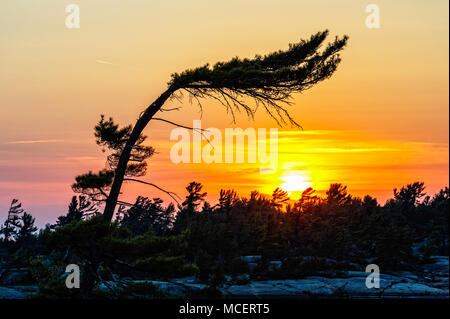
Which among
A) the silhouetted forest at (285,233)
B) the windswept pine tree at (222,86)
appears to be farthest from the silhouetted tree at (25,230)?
the windswept pine tree at (222,86)

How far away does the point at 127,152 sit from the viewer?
18.5 meters

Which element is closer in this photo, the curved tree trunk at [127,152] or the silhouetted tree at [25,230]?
the curved tree trunk at [127,152]

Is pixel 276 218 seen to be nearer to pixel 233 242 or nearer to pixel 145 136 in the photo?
pixel 233 242

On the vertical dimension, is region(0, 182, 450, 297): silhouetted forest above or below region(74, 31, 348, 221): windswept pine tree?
below

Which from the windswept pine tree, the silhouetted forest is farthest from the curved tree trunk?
the silhouetted forest

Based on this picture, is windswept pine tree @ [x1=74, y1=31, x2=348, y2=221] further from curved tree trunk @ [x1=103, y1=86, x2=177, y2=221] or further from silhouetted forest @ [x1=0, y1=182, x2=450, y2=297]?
silhouetted forest @ [x1=0, y1=182, x2=450, y2=297]

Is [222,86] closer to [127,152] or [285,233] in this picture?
[127,152]

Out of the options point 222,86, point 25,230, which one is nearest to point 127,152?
point 222,86

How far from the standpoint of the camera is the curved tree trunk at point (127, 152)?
709 inches

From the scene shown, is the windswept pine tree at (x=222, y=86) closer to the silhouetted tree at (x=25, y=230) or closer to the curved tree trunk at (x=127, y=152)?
the curved tree trunk at (x=127, y=152)

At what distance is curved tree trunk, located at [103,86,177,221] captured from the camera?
59.1ft
